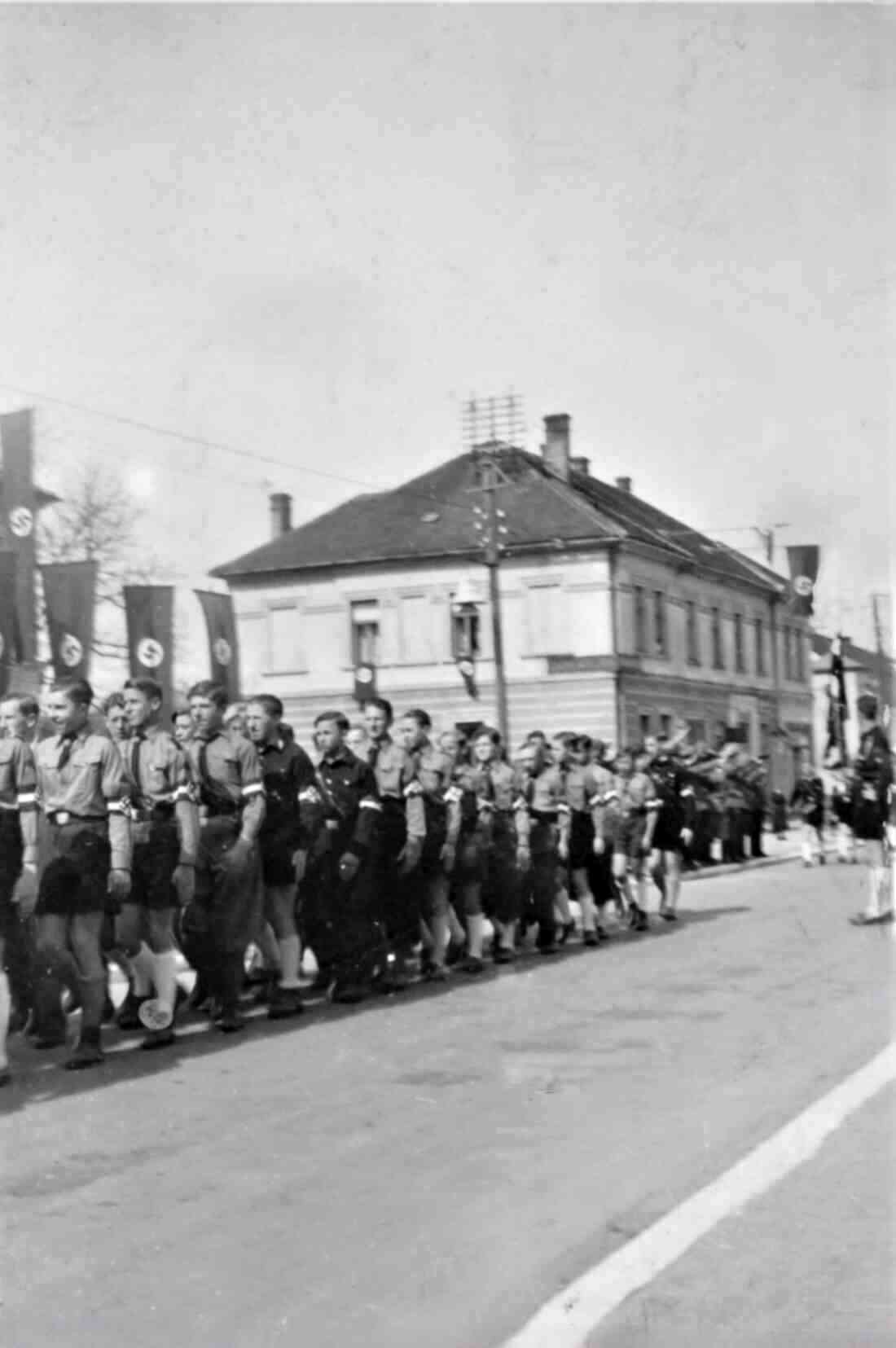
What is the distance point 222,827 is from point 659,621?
3598cm

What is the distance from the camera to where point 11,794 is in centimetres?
828

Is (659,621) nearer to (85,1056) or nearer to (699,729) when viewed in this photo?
(699,729)

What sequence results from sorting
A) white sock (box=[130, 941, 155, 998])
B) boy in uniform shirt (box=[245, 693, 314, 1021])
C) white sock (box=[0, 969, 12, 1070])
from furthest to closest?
boy in uniform shirt (box=[245, 693, 314, 1021])
white sock (box=[130, 941, 155, 998])
white sock (box=[0, 969, 12, 1070])

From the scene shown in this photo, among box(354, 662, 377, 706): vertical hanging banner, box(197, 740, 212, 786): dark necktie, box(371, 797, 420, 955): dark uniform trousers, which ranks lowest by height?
box(371, 797, 420, 955): dark uniform trousers

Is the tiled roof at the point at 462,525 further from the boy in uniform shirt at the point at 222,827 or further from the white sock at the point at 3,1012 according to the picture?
the white sock at the point at 3,1012

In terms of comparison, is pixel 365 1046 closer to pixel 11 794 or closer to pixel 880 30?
pixel 11 794

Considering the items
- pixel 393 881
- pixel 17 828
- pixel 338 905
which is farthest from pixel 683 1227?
pixel 393 881

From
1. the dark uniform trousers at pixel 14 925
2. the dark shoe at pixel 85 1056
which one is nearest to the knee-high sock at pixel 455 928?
the dark uniform trousers at pixel 14 925

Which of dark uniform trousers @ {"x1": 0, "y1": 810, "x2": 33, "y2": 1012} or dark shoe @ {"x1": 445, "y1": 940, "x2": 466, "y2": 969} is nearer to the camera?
dark uniform trousers @ {"x1": 0, "y1": 810, "x2": 33, "y2": 1012}

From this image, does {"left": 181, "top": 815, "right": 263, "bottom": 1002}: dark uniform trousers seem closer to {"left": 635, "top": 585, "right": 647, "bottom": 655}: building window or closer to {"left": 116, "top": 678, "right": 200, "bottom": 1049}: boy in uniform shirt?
{"left": 116, "top": 678, "right": 200, "bottom": 1049}: boy in uniform shirt

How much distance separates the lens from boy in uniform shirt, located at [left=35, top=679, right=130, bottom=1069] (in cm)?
830

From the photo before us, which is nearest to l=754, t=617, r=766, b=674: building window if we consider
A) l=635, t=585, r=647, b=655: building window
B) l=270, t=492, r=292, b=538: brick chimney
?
l=635, t=585, r=647, b=655: building window

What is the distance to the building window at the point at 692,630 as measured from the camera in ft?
148

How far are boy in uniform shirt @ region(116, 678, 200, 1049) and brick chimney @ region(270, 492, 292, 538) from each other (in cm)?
2029
